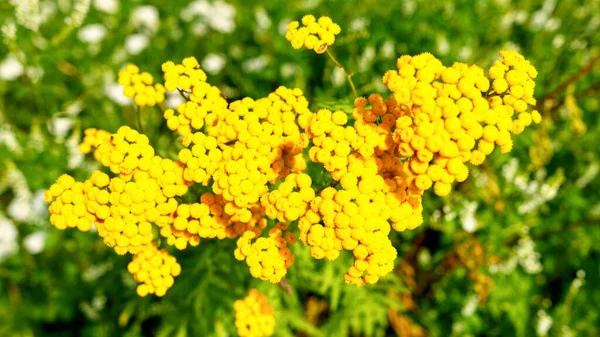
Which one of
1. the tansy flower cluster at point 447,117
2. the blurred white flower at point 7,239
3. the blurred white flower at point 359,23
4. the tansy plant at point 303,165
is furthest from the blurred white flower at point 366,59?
the blurred white flower at point 7,239

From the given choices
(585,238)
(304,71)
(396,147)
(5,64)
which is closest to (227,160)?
(396,147)

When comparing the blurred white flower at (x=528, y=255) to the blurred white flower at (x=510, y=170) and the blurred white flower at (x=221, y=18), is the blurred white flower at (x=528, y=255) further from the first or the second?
the blurred white flower at (x=221, y=18)

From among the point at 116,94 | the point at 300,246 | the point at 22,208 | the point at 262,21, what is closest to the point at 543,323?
the point at 300,246

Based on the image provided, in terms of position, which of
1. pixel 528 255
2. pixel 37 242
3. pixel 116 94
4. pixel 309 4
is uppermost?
pixel 309 4

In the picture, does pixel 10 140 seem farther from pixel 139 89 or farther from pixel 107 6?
pixel 139 89

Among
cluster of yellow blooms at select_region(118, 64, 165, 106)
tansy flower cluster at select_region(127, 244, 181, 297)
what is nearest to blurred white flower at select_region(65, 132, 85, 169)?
cluster of yellow blooms at select_region(118, 64, 165, 106)

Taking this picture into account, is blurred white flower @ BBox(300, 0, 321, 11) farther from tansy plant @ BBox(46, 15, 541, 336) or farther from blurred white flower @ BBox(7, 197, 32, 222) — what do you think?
blurred white flower @ BBox(7, 197, 32, 222)

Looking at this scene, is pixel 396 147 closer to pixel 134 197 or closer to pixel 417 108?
pixel 417 108
